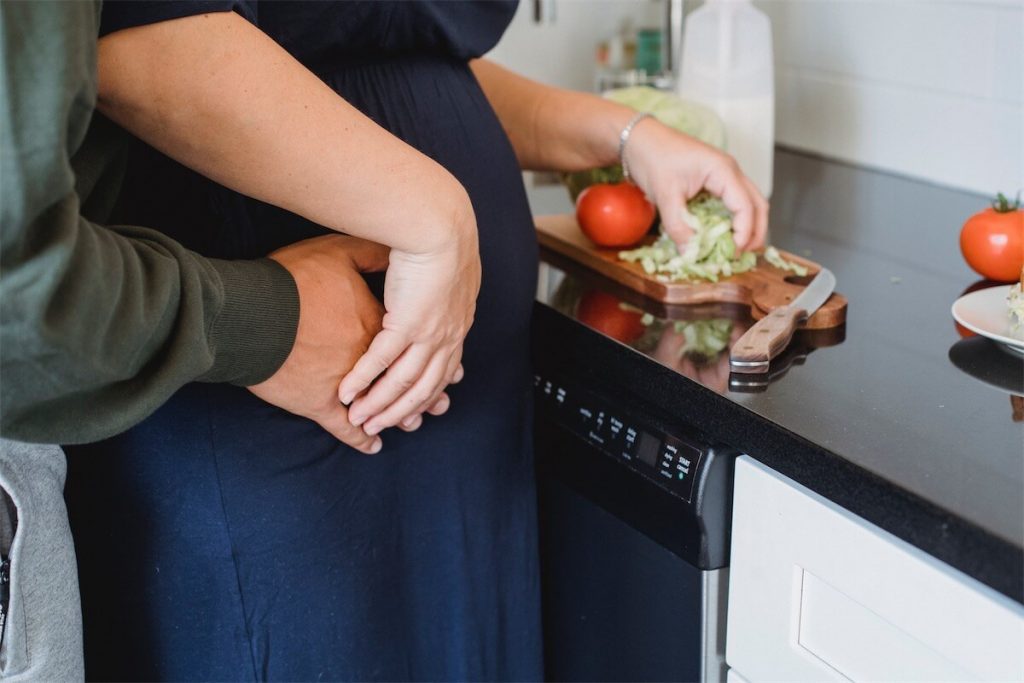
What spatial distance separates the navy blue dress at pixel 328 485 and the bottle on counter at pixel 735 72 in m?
0.49

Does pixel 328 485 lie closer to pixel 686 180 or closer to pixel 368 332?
pixel 368 332

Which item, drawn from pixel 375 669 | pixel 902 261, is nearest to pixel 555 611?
pixel 375 669

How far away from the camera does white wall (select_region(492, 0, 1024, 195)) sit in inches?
54.2

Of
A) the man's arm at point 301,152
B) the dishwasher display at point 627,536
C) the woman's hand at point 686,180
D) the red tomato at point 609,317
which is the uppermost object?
the man's arm at point 301,152

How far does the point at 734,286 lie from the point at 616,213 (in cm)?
16

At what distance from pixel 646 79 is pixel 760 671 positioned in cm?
96

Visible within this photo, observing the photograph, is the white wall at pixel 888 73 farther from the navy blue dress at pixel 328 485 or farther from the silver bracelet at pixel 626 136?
the navy blue dress at pixel 328 485

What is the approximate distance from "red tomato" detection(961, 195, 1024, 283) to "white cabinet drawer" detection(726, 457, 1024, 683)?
365mm

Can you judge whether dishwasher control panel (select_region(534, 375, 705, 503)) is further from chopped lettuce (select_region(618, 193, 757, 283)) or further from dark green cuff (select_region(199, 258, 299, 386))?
dark green cuff (select_region(199, 258, 299, 386))

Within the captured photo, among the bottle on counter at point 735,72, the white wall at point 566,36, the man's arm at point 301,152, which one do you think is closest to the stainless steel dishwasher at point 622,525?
the man's arm at point 301,152

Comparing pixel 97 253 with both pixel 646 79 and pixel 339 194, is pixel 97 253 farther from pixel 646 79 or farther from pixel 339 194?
pixel 646 79

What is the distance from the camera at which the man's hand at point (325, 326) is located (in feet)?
2.68

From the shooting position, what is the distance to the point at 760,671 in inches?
35.8

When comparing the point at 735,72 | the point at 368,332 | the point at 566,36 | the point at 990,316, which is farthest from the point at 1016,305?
the point at 566,36
